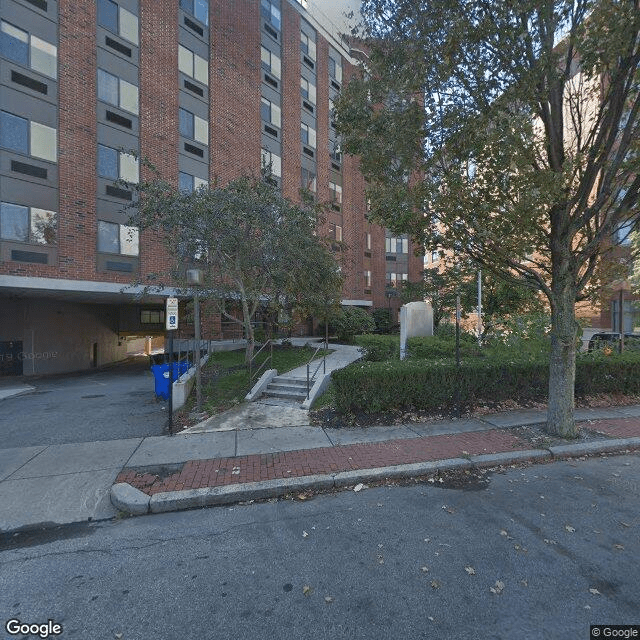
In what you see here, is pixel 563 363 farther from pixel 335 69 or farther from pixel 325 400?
pixel 335 69

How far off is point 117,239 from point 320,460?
15333mm

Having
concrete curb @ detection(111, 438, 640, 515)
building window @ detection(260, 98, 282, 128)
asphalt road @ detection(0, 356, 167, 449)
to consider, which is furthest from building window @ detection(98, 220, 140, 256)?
concrete curb @ detection(111, 438, 640, 515)

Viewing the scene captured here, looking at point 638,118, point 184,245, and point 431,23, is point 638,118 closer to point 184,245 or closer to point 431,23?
point 431,23

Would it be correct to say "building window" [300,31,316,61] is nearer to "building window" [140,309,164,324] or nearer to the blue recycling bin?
"building window" [140,309,164,324]

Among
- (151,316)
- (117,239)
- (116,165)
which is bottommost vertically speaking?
(151,316)

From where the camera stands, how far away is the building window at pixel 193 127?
1820cm

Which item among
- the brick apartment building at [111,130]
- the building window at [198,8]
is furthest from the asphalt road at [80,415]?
the building window at [198,8]

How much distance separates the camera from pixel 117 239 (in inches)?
632

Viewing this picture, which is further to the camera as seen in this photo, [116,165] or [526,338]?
[116,165]

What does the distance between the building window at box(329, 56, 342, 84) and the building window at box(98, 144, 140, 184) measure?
62.6 ft

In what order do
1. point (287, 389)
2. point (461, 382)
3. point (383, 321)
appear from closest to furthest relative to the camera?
point (461, 382) → point (287, 389) → point (383, 321)

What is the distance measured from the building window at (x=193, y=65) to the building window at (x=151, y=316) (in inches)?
602

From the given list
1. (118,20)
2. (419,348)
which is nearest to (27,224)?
(118,20)

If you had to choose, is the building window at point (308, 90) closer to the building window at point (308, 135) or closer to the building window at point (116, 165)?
the building window at point (308, 135)
